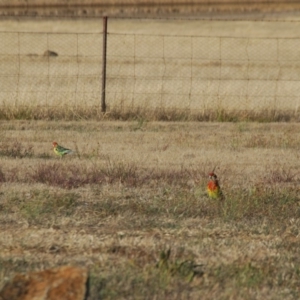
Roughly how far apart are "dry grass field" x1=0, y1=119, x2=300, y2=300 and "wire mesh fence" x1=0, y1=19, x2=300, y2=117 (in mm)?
4403

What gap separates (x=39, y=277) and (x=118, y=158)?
6052 mm

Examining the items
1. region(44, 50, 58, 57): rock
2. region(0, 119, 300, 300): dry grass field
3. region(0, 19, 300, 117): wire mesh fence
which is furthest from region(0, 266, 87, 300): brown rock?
region(44, 50, 58, 57): rock

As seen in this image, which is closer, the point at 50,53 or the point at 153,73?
Result: the point at 153,73

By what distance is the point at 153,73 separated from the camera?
25.0 metres

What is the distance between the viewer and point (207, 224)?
8.47 metres

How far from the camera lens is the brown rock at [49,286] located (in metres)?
Result: 6.17

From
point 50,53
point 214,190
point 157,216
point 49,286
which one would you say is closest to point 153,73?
point 50,53

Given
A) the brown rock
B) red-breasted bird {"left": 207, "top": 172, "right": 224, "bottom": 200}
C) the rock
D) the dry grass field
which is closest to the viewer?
the brown rock

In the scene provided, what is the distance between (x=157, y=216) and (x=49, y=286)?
264cm

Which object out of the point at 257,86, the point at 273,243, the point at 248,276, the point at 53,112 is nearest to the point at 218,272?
the point at 248,276

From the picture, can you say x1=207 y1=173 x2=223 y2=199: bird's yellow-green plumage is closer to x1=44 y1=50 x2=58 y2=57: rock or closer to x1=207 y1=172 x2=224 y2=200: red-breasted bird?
x1=207 y1=172 x2=224 y2=200: red-breasted bird

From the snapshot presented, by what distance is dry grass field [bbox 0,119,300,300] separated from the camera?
6.85 meters

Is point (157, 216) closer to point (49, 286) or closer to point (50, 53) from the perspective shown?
point (49, 286)

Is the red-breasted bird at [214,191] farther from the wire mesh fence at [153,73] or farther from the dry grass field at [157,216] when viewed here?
the wire mesh fence at [153,73]
